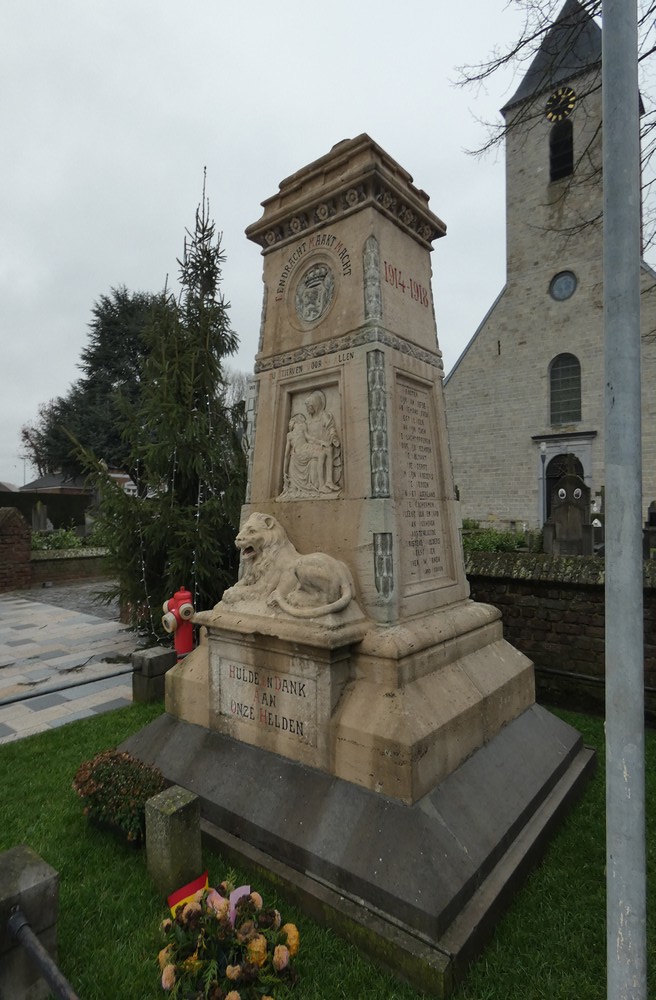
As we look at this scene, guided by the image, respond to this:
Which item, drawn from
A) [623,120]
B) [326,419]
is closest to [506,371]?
[326,419]

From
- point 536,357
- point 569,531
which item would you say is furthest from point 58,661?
point 536,357

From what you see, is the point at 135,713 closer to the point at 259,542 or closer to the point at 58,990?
the point at 259,542

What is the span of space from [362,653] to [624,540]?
214cm

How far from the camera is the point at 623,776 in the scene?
5.14 ft

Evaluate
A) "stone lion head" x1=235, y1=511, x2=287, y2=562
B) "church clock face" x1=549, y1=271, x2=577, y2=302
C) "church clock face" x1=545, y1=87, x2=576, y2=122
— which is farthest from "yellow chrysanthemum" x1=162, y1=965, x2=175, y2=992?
"church clock face" x1=549, y1=271, x2=577, y2=302

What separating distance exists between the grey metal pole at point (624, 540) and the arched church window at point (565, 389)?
71.0 ft

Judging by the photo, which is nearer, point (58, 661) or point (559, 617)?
point (559, 617)

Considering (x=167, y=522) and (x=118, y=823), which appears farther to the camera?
(x=167, y=522)

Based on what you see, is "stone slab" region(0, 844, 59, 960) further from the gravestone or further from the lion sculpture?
the gravestone

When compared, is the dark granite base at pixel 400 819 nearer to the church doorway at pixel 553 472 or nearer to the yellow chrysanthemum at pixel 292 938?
the yellow chrysanthemum at pixel 292 938

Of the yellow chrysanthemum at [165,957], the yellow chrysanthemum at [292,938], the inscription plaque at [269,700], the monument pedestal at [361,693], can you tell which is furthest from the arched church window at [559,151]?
the yellow chrysanthemum at [165,957]

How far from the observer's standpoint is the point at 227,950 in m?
2.33

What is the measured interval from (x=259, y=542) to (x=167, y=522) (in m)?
4.48

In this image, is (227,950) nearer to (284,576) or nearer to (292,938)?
(292,938)
